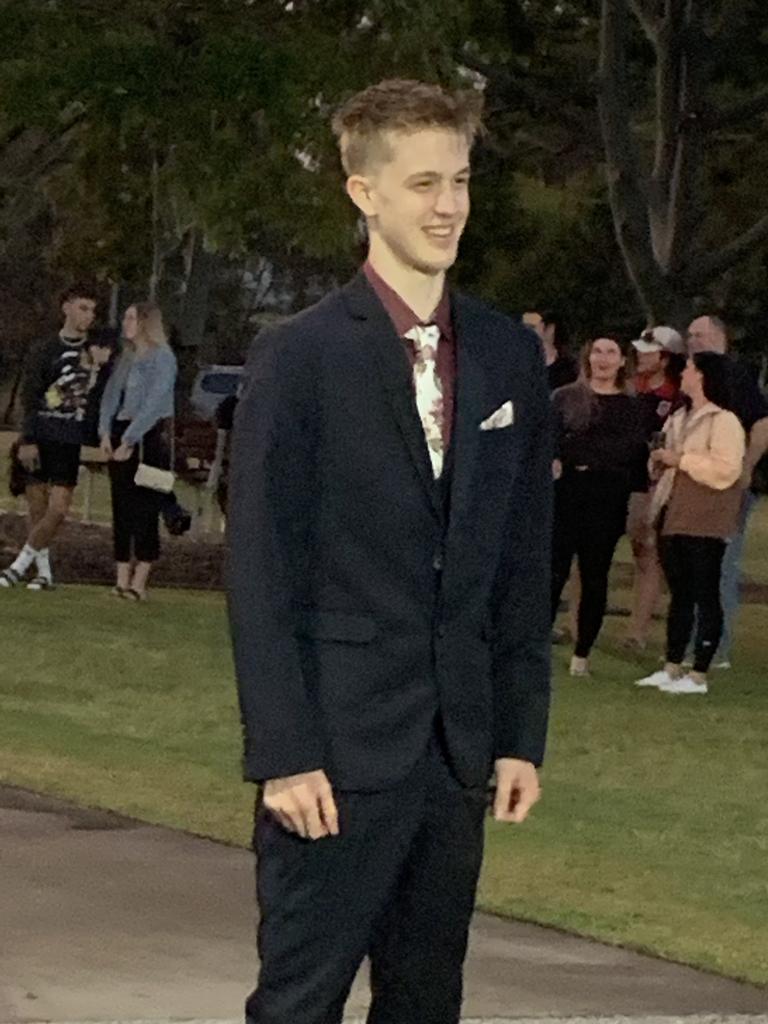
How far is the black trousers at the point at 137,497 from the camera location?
1714 centimetres

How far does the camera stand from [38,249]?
7325cm

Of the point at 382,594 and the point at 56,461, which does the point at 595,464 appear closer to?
the point at 56,461

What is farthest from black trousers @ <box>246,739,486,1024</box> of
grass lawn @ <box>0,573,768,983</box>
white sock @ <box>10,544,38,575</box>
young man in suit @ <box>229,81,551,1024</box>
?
white sock @ <box>10,544,38,575</box>

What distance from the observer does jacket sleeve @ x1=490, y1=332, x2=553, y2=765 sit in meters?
4.56

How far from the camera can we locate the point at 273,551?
4.35 m

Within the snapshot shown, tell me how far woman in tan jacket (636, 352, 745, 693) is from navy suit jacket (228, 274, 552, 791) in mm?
9249

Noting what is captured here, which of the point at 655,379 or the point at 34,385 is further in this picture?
the point at 34,385

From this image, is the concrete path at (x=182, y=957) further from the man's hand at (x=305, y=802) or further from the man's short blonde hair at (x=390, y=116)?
the man's short blonde hair at (x=390, y=116)

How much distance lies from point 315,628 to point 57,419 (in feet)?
42.7

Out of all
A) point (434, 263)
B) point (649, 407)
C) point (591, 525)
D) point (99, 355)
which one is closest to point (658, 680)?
point (591, 525)

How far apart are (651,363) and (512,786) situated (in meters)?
11.4

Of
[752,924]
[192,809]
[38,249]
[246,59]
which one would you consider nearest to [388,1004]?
[752,924]

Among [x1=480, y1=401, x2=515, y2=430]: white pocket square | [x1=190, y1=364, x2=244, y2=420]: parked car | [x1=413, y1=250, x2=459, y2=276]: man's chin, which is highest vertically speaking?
[x1=413, y1=250, x2=459, y2=276]: man's chin

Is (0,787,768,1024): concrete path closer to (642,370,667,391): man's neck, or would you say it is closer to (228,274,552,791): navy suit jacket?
(228,274,552,791): navy suit jacket
